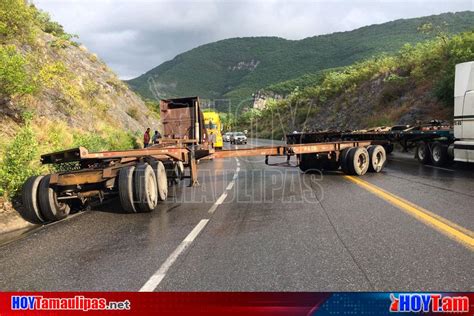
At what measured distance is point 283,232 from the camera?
6410 millimetres

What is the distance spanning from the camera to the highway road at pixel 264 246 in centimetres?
436

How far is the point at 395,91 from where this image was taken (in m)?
37.7

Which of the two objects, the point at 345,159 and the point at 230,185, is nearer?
the point at 230,185

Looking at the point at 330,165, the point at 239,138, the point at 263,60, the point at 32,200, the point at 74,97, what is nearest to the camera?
the point at 32,200

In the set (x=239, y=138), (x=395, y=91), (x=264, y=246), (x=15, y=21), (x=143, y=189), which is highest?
(x=15, y=21)

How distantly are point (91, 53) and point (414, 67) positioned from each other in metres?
30.3

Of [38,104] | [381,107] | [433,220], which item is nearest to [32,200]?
[433,220]

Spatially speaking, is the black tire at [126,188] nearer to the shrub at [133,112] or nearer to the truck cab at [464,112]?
the truck cab at [464,112]

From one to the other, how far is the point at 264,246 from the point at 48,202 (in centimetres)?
474

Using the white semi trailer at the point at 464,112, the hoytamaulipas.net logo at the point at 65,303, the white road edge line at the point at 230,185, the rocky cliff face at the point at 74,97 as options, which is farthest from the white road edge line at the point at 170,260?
the rocky cliff face at the point at 74,97

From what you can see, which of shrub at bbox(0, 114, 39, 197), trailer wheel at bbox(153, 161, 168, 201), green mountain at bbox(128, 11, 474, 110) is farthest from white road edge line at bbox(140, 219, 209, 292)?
green mountain at bbox(128, 11, 474, 110)

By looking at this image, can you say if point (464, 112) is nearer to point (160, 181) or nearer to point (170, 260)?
point (160, 181)

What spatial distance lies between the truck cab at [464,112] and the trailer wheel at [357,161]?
116 inches

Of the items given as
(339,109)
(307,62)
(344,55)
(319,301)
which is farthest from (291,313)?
(307,62)
